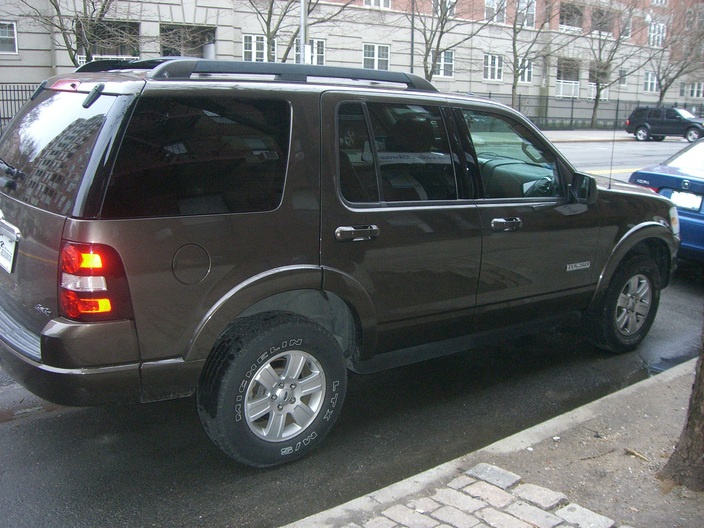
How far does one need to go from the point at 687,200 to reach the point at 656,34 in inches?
1836

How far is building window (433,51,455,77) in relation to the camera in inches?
1541

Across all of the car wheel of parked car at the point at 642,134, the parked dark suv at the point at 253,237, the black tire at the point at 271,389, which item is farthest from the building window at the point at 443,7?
the black tire at the point at 271,389

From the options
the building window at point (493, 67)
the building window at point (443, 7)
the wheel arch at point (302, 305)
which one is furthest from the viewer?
the building window at point (493, 67)

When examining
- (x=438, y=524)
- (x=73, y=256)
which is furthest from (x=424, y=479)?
(x=73, y=256)

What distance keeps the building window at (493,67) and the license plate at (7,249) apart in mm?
40263

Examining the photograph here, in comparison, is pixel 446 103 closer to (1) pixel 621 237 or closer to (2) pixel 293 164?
(2) pixel 293 164

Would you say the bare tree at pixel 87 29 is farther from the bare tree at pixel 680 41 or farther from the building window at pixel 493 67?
the bare tree at pixel 680 41

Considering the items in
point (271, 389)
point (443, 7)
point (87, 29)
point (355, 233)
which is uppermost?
point (443, 7)

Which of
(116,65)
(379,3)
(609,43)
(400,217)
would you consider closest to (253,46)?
(379,3)

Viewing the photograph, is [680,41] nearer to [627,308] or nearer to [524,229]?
[627,308]

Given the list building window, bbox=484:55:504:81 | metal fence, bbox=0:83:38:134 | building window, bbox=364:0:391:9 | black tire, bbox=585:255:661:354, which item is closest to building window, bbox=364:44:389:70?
building window, bbox=364:0:391:9

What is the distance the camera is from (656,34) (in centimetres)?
4809

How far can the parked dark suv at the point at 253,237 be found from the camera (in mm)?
3150

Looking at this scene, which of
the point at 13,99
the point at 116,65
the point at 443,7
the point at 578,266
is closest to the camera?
the point at 116,65
